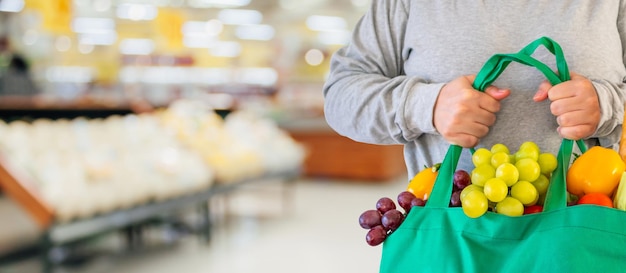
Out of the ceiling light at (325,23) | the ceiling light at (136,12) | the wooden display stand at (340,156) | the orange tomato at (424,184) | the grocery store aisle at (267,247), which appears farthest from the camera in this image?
the ceiling light at (325,23)

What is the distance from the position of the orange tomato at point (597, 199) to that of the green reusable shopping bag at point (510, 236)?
37 millimetres

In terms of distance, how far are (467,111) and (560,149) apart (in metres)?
0.15

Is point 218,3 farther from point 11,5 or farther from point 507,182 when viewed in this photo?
point 507,182

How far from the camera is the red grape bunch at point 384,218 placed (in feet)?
3.17

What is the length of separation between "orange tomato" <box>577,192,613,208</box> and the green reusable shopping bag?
37 mm

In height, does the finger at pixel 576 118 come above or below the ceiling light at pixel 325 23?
below

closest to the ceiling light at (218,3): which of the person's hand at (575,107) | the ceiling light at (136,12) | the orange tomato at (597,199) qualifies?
the ceiling light at (136,12)

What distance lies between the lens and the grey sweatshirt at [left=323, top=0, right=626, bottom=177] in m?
1.08

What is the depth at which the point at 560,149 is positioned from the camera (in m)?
0.92

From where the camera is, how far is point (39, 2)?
20.1ft

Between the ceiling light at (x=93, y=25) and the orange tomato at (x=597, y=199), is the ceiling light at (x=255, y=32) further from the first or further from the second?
the orange tomato at (x=597, y=199)

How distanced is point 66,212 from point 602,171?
9.96ft

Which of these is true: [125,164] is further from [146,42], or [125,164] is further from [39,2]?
[146,42]

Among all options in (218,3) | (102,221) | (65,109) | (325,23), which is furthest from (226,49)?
(102,221)
